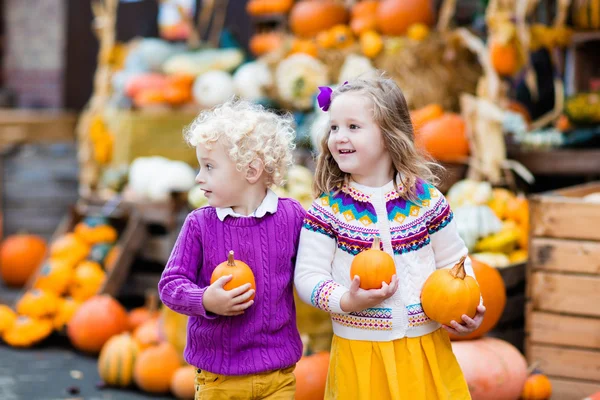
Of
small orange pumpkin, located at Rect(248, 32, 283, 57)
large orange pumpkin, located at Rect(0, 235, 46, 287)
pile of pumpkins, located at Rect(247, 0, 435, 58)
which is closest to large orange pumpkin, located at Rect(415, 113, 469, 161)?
pile of pumpkins, located at Rect(247, 0, 435, 58)

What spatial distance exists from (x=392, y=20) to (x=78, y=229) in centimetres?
276

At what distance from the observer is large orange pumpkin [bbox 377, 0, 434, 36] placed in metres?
5.95

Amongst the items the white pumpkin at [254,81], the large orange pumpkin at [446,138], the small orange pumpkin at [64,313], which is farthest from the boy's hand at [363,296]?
the white pumpkin at [254,81]

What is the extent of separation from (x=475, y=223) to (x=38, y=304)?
2.90m

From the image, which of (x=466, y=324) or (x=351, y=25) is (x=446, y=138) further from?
(x=466, y=324)

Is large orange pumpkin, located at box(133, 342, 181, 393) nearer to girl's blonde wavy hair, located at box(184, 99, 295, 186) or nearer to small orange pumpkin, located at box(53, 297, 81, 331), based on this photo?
small orange pumpkin, located at box(53, 297, 81, 331)

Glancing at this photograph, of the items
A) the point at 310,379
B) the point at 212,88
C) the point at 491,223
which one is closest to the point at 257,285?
the point at 310,379

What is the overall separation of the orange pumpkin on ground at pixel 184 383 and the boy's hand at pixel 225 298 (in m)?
1.90

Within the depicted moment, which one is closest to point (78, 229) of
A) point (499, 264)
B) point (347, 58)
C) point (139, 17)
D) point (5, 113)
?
point (347, 58)

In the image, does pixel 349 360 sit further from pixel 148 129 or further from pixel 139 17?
pixel 139 17

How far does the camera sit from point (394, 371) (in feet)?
7.76

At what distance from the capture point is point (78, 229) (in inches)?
235

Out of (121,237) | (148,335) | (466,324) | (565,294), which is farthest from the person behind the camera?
(121,237)

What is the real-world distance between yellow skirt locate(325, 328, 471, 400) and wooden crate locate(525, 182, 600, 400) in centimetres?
147
